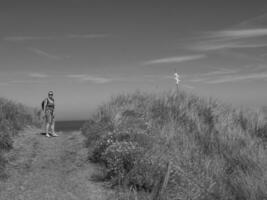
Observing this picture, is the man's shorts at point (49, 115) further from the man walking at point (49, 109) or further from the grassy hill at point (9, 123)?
the grassy hill at point (9, 123)

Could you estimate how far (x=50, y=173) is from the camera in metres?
10.8

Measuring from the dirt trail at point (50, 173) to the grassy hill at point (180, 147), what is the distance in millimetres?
647

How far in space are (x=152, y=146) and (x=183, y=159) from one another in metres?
1.15

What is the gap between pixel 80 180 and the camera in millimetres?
10344

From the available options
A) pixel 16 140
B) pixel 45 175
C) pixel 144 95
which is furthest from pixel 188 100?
pixel 45 175

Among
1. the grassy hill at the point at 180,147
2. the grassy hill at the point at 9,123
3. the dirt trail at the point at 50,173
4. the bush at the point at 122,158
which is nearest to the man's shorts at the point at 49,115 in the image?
the grassy hill at the point at 9,123

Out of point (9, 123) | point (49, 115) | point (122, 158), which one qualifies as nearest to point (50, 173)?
point (122, 158)

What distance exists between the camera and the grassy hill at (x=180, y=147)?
9.20 metres

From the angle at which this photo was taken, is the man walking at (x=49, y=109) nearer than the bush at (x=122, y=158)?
No

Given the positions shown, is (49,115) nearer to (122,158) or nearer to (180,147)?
(180,147)

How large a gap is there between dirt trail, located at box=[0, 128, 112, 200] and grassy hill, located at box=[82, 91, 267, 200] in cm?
65

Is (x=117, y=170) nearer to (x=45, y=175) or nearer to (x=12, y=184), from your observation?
(x=45, y=175)

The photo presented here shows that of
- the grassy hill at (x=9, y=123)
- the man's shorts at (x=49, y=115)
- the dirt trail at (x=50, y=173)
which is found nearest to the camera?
the dirt trail at (x=50, y=173)

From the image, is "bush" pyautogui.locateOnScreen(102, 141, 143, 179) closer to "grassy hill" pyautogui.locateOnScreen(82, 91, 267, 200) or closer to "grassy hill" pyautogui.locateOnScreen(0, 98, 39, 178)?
"grassy hill" pyautogui.locateOnScreen(82, 91, 267, 200)
